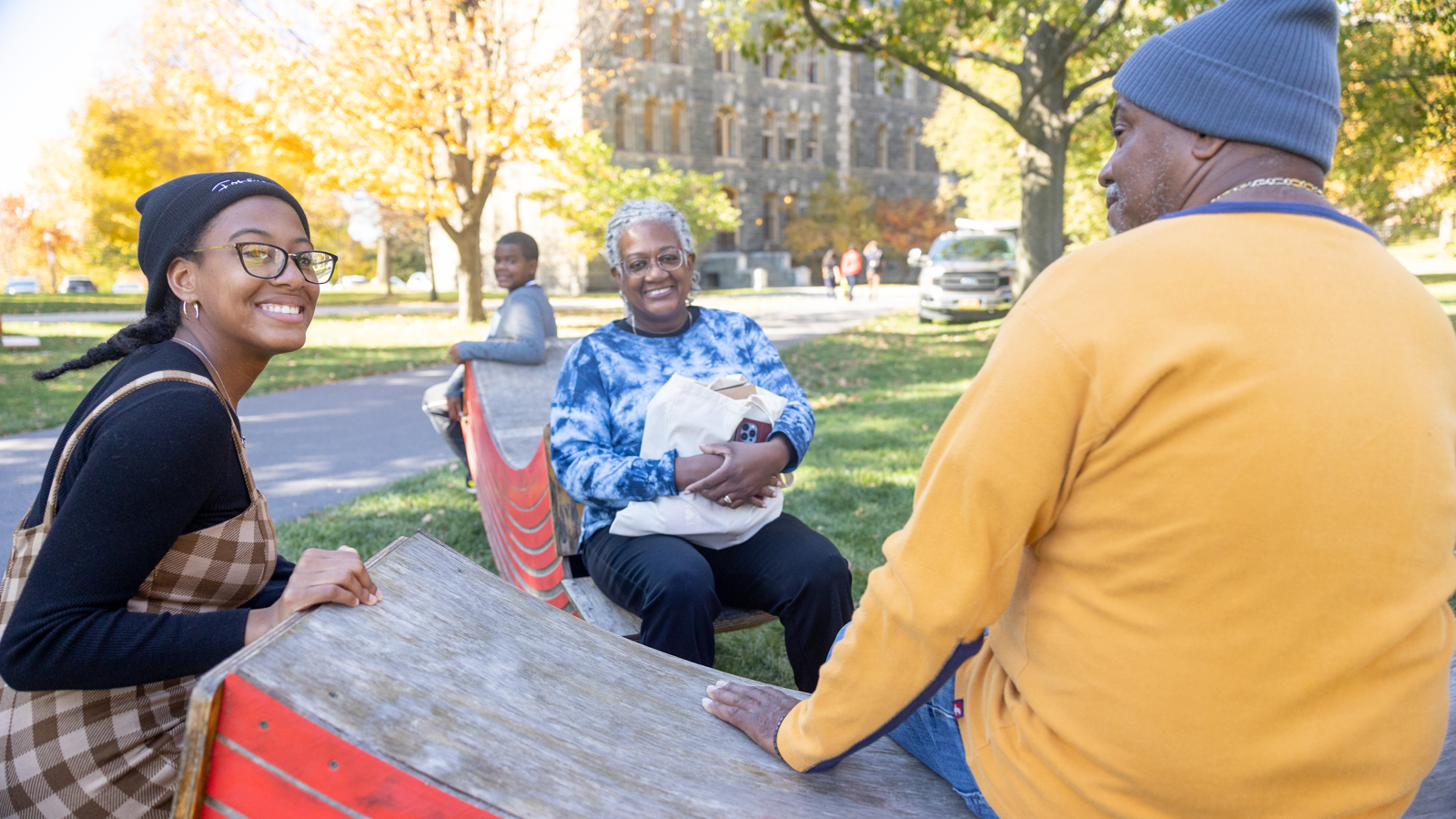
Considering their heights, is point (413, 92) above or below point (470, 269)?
above

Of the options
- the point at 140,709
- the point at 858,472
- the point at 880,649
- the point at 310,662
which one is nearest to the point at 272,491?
the point at 858,472

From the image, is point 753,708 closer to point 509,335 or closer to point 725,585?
point 725,585

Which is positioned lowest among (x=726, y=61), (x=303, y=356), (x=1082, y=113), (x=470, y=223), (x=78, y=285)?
(x=303, y=356)

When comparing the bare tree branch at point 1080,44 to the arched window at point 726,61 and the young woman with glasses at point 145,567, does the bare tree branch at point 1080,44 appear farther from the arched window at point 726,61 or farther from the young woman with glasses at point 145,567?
the arched window at point 726,61

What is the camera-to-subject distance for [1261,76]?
4.65ft

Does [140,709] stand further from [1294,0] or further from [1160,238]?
[1294,0]

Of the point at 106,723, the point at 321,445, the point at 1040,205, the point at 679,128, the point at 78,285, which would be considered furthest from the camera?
the point at 78,285

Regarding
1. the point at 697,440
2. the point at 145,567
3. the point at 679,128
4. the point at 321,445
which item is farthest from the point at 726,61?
the point at 145,567

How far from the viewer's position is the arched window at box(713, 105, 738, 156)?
148 ft

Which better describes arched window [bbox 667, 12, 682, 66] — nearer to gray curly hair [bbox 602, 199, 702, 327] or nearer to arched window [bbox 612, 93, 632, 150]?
arched window [bbox 612, 93, 632, 150]

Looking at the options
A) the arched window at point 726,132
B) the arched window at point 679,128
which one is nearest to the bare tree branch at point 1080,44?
the arched window at point 679,128

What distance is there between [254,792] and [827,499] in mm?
4815

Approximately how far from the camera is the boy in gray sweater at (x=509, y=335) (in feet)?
17.9

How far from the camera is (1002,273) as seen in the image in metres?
20.3
